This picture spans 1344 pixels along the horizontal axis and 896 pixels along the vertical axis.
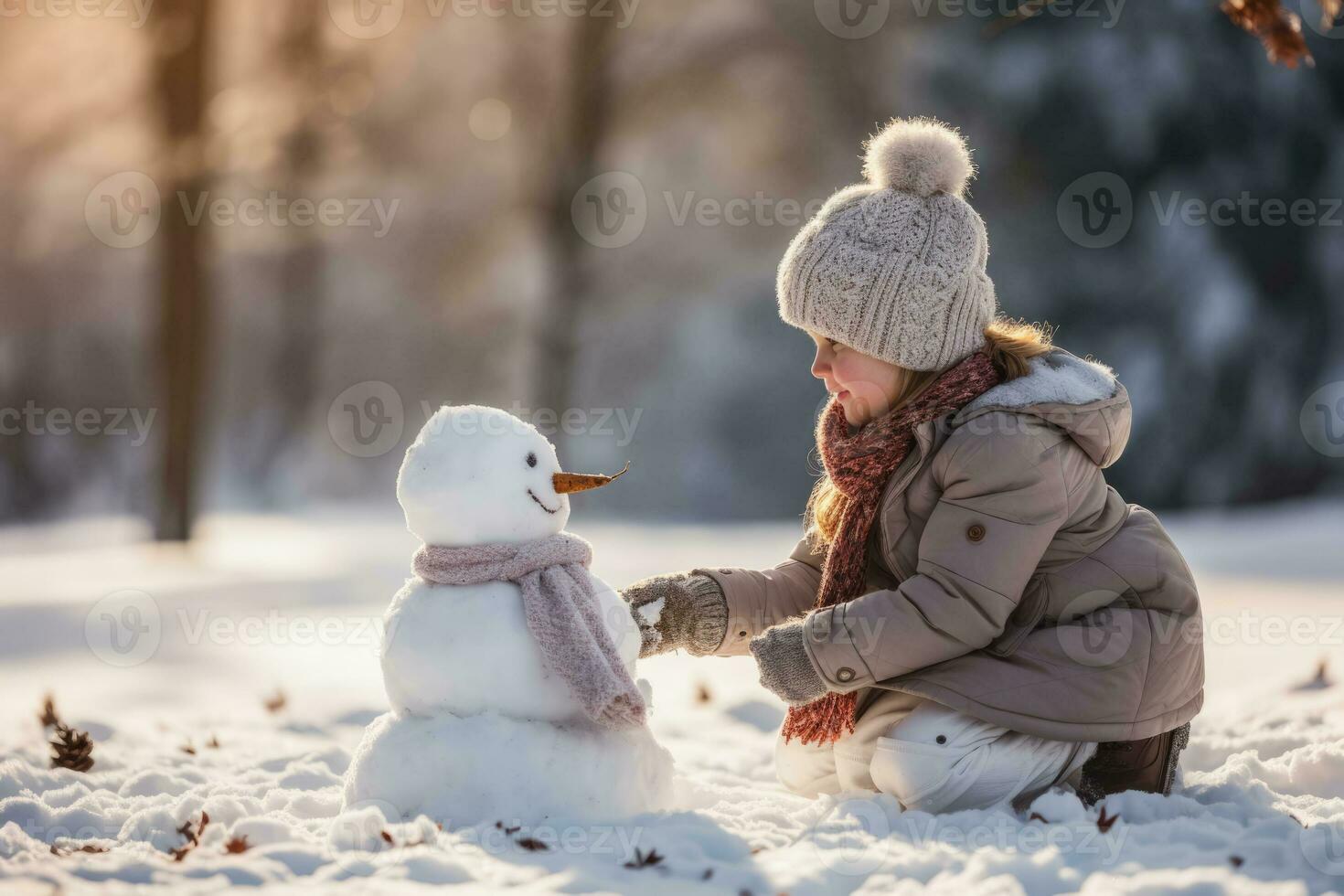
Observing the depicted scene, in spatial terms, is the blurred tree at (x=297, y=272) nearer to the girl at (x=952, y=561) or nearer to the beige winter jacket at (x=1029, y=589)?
the girl at (x=952, y=561)

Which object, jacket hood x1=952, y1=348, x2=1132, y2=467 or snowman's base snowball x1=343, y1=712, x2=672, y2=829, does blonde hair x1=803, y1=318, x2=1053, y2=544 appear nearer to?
jacket hood x1=952, y1=348, x2=1132, y2=467

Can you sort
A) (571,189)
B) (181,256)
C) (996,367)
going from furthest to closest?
(571,189), (181,256), (996,367)

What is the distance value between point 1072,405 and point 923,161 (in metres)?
0.71

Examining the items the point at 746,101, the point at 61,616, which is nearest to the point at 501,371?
the point at 746,101

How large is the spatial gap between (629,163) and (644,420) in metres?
3.75

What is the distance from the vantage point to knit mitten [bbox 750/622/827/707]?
8.95ft

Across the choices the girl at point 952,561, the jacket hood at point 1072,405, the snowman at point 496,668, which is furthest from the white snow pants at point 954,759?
the jacket hood at point 1072,405

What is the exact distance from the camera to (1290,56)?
2652mm

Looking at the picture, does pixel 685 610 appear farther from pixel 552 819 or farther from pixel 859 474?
pixel 552 819

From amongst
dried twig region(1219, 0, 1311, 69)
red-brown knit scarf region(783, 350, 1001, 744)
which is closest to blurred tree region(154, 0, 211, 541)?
red-brown knit scarf region(783, 350, 1001, 744)

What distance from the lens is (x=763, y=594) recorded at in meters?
3.15

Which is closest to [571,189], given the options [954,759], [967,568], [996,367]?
[996,367]

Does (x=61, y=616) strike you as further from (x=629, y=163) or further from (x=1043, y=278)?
(x=1043, y=278)

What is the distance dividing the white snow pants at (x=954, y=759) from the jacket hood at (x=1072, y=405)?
69 cm
